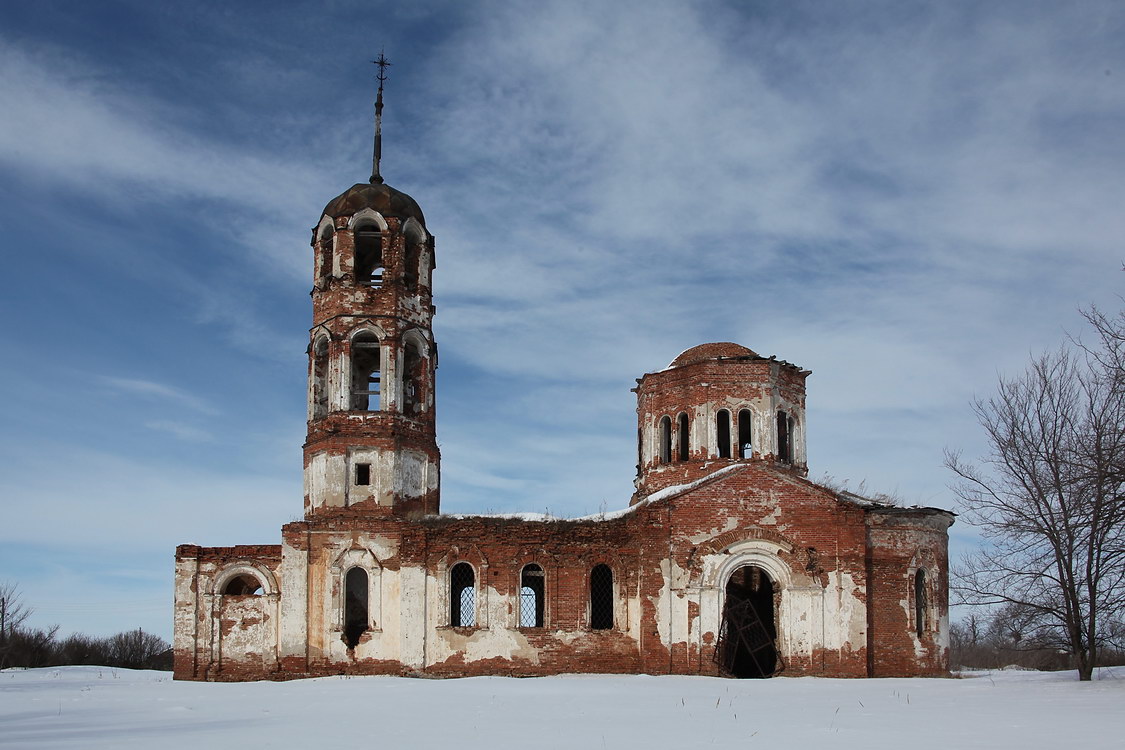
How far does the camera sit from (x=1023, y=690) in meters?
19.6

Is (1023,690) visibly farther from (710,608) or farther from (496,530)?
(496,530)

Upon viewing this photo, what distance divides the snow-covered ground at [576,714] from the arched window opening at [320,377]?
22.4 feet

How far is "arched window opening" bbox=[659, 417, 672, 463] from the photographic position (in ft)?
94.1

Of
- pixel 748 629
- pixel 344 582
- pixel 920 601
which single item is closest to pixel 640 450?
pixel 748 629

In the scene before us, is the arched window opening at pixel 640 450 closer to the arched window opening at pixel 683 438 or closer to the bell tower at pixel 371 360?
the arched window opening at pixel 683 438

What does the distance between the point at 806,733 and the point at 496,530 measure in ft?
43.4

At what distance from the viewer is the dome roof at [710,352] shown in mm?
28312

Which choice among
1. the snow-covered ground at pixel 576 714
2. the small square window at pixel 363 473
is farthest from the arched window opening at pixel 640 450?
the snow-covered ground at pixel 576 714

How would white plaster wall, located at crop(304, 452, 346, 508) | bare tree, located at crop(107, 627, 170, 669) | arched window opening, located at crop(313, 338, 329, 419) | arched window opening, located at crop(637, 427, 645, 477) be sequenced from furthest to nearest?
bare tree, located at crop(107, 627, 170, 669)
arched window opening, located at crop(637, 427, 645, 477)
arched window opening, located at crop(313, 338, 329, 419)
white plaster wall, located at crop(304, 452, 346, 508)

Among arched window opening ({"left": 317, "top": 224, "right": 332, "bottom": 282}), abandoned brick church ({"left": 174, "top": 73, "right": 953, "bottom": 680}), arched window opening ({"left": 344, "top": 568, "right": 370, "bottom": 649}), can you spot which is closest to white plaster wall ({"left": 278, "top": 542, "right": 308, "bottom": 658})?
abandoned brick church ({"left": 174, "top": 73, "right": 953, "bottom": 680})

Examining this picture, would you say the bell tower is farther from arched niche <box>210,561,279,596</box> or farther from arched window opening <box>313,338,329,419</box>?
arched niche <box>210,561,279,596</box>

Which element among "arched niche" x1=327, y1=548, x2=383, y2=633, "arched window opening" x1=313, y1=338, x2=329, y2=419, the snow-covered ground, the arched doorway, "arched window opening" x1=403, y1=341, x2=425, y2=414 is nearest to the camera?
the snow-covered ground

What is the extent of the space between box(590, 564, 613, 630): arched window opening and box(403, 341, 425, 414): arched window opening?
586 cm

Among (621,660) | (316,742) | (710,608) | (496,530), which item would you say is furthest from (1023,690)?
(316,742)
